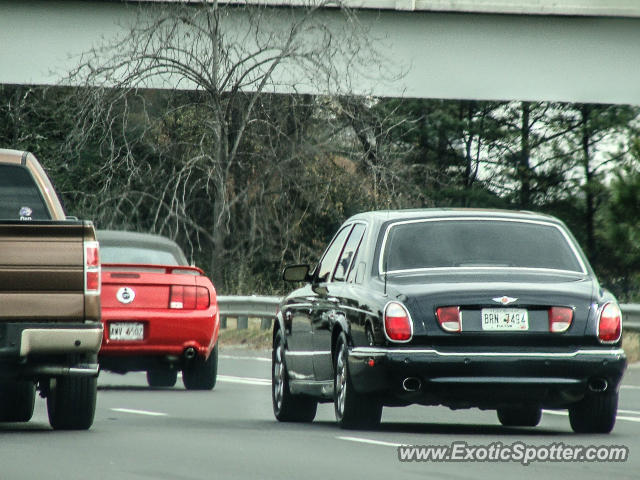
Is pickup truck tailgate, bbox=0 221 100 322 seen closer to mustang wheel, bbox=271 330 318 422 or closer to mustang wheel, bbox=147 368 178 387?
mustang wheel, bbox=271 330 318 422

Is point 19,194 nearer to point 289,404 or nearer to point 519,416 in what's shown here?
point 289,404

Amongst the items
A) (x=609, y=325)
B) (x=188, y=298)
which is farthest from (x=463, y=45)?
(x=609, y=325)

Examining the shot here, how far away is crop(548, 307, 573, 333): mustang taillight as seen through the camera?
1061 centimetres

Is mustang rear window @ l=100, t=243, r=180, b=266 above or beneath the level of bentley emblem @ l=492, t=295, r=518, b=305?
beneath

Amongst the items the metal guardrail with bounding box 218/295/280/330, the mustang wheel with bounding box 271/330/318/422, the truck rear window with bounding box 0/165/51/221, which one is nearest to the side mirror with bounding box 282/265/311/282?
the mustang wheel with bounding box 271/330/318/422

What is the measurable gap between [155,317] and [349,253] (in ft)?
13.6

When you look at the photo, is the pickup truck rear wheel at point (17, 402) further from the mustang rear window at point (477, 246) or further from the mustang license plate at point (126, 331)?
the mustang rear window at point (477, 246)

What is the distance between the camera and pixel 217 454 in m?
9.82

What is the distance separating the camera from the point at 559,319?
1061 cm

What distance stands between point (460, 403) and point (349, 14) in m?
20.8

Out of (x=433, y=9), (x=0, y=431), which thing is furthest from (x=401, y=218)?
(x=433, y=9)

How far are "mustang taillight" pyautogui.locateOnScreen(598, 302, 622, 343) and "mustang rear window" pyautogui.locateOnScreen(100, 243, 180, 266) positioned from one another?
21.9ft

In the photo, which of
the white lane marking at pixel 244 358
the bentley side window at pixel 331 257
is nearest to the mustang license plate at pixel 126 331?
the bentley side window at pixel 331 257

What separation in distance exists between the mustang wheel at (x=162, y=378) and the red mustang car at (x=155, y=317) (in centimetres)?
146
